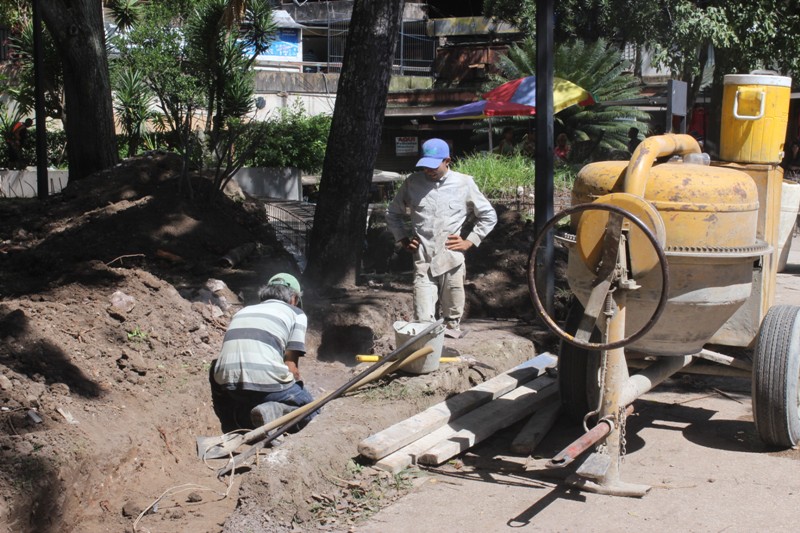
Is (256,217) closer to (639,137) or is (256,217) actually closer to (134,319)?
(134,319)

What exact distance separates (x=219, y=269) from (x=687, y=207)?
5.27 metres

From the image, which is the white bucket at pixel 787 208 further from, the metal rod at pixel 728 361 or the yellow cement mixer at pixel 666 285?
the metal rod at pixel 728 361

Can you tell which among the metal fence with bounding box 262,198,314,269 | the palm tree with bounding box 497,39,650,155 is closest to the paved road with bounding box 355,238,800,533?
the metal fence with bounding box 262,198,314,269

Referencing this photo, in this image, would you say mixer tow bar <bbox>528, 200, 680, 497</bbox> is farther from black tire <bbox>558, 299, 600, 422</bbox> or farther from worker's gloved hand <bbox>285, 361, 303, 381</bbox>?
worker's gloved hand <bbox>285, 361, 303, 381</bbox>

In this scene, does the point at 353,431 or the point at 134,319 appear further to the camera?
the point at 134,319

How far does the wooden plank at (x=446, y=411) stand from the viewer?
5.25 m

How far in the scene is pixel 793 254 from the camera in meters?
14.2

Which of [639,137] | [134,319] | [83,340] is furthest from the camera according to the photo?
[639,137]

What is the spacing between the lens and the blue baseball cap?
279 inches

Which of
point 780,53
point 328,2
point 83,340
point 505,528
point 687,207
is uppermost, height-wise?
point 328,2

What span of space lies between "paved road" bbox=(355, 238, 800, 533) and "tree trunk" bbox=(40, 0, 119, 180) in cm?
828

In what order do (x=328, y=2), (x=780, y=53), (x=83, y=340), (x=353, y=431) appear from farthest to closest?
(x=328, y=2) < (x=780, y=53) < (x=83, y=340) < (x=353, y=431)

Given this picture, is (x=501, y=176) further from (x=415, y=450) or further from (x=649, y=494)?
(x=649, y=494)

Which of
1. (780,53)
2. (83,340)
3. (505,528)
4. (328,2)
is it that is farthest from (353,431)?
(328,2)
